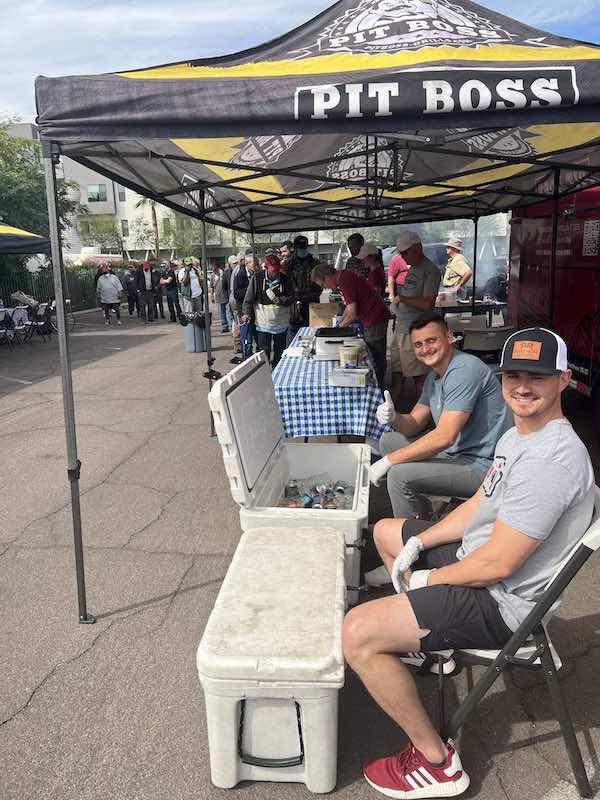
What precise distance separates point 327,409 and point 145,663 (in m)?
1.98

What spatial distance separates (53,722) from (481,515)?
1939mm

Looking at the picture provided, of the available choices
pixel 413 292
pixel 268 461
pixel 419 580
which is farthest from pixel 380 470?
pixel 413 292

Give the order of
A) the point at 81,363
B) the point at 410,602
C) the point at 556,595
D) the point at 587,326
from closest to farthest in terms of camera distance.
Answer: the point at 556,595
the point at 410,602
the point at 587,326
the point at 81,363

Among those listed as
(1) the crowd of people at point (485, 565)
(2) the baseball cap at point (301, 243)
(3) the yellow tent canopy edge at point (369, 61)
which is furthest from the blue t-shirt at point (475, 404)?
(2) the baseball cap at point (301, 243)

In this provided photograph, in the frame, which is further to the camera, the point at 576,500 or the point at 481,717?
the point at 481,717

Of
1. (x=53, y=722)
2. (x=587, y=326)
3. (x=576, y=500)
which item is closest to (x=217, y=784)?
(x=53, y=722)

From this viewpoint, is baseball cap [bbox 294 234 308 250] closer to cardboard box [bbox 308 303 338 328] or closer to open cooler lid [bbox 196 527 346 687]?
cardboard box [bbox 308 303 338 328]

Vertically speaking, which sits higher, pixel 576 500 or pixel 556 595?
pixel 576 500

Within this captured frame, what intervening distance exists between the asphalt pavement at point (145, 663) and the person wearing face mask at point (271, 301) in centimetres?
363

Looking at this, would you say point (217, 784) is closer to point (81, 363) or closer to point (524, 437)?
point (524, 437)

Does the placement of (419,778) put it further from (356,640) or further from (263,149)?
(263,149)

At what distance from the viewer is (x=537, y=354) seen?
201cm

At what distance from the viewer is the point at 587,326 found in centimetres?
605

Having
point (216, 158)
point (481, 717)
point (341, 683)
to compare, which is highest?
point (216, 158)
